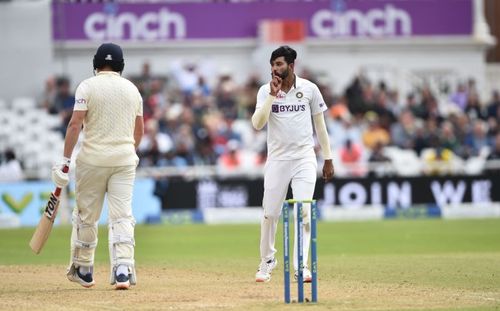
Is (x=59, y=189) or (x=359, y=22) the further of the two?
(x=359, y=22)

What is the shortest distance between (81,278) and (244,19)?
1897cm

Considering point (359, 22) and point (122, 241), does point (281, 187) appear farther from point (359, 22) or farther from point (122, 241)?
point (359, 22)

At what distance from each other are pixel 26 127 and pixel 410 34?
32.6ft

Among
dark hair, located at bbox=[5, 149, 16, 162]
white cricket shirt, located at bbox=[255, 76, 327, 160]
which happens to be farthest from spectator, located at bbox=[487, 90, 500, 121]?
white cricket shirt, located at bbox=[255, 76, 327, 160]

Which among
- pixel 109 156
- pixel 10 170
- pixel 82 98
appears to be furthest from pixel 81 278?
pixel 10 170

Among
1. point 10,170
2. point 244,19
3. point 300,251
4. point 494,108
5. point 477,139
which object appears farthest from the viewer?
point 244,19

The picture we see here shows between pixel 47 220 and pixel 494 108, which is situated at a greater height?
pixel 47 220

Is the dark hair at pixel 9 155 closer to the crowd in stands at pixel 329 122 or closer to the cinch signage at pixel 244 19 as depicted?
the crowd in stands at pixel 329 122

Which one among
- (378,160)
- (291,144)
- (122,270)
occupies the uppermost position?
(291,144)

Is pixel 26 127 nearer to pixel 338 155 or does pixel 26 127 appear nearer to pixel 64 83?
pixel 64 83

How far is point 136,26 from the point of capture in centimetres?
2842

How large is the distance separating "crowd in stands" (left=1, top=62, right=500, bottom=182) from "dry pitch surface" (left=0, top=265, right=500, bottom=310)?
1173 centimetres

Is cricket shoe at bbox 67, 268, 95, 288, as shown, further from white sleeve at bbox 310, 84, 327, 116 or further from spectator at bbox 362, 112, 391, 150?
spectator at bbox 362, 112, 391, 150

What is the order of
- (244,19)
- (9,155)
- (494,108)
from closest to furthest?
1. (9,155)
2. (494,108)
3. (244,19)
